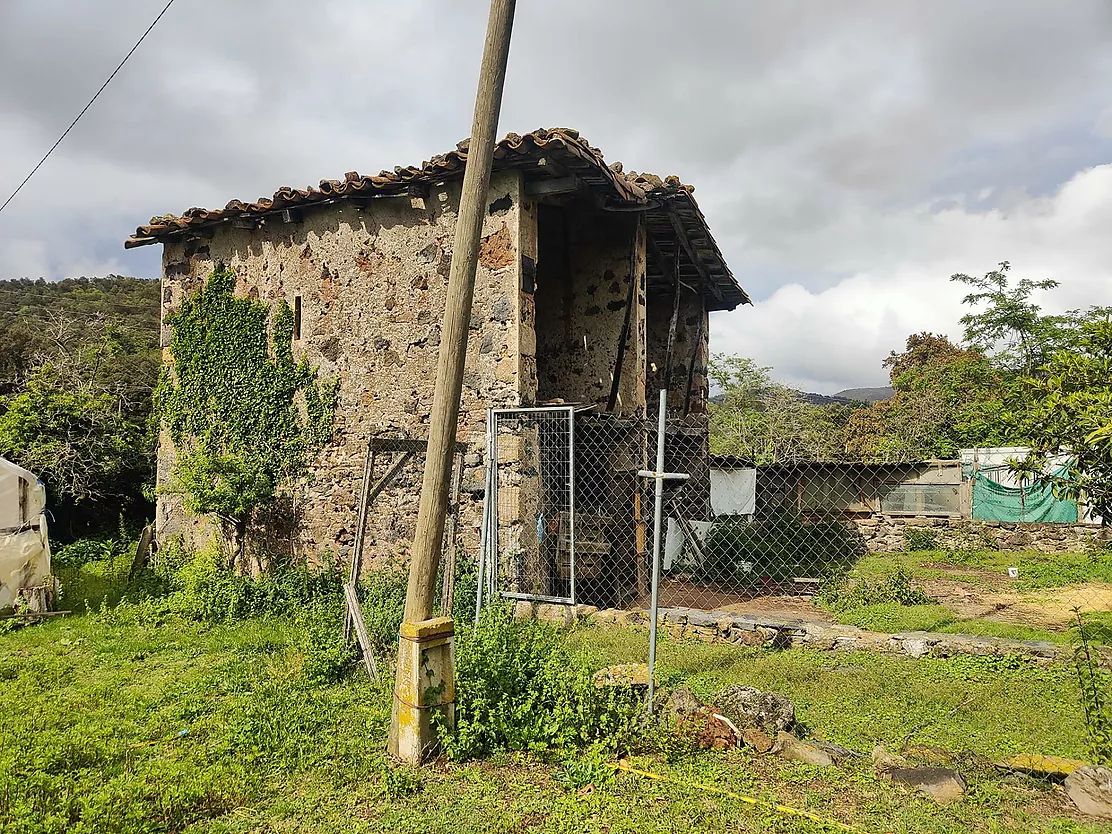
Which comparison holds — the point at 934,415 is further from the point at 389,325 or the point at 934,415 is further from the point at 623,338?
the point at 389,325

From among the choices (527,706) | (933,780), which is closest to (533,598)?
(527,706)

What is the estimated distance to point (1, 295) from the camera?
86.1 feet

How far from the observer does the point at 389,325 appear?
8156 mm

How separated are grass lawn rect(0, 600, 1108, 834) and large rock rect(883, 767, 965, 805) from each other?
87mm

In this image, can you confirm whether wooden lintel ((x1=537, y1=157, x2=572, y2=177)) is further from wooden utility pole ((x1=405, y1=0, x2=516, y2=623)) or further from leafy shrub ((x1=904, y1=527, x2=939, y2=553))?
leafy shrub ((x1=904, y1=527, x2=939, y2=553))

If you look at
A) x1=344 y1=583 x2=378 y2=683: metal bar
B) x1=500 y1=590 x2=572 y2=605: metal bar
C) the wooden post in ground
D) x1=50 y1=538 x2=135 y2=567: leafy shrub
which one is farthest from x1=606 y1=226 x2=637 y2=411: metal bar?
x1=50 y1=538 x2=135 y2=567: leafy shrub

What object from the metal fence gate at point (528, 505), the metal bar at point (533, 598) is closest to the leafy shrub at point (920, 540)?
the metal fence gate at point (528, 505)

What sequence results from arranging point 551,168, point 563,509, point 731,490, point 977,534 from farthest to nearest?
point 731,490 → point 977,534 → point 563,509 → point 551,168

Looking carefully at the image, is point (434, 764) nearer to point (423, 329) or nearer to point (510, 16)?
point (510, 16)

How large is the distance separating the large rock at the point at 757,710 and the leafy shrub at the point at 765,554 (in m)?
6.24

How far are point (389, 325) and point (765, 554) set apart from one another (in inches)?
293

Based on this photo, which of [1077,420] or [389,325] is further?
[389,325]

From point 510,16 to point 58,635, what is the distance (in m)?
7.56

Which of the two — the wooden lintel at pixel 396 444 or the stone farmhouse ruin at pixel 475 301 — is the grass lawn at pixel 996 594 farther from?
the wooden lintel at pixel 396 444
